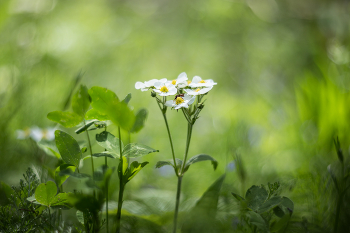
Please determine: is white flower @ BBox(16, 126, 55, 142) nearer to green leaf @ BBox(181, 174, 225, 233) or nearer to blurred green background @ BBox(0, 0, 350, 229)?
blurred green background @ BBox(0, 0, 350, 229)

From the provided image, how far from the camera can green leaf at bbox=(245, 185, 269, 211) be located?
40 centimetres

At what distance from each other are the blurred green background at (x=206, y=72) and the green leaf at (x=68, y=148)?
141mm

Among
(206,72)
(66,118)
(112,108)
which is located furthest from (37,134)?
(206,72)

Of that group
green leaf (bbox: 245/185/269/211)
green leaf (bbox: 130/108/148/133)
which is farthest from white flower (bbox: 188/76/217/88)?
green leaf (bbox: 245/185/269/211)

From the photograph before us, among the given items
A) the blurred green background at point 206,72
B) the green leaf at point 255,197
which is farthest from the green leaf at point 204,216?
the blurred green background at point 206,72

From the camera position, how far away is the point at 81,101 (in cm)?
39

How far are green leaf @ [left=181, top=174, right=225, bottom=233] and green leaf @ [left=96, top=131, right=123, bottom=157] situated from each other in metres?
0.19

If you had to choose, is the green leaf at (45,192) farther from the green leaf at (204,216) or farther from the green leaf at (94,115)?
the green leaf at (204,216)

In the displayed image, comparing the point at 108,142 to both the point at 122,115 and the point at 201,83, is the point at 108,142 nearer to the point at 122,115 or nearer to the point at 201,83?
the point at 122,115

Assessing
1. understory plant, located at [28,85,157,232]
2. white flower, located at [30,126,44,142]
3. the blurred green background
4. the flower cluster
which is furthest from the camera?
the blurred green background

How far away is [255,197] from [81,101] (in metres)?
0.35

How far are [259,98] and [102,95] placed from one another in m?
1.35

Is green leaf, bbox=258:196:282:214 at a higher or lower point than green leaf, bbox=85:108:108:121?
lower

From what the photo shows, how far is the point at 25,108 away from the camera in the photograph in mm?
874
